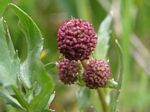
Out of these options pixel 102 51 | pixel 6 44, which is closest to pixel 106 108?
pixel 102 51

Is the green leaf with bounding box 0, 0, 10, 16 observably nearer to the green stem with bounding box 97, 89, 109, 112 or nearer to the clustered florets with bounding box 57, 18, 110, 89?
the clustered florets with bounding box 57, 18, 110, 89

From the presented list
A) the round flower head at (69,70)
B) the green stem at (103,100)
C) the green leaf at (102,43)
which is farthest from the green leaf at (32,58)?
the green leaf at (102,43)

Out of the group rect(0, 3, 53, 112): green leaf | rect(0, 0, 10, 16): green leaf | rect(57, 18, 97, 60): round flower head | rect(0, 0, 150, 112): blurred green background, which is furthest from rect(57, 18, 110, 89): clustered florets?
rect(0, 0, 150, 112): blurred green background

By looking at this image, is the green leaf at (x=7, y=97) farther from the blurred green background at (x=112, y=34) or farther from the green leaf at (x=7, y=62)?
the blurred green background at (x=112, y=34)

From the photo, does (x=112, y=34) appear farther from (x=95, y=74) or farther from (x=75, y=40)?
(x=75, y=40)

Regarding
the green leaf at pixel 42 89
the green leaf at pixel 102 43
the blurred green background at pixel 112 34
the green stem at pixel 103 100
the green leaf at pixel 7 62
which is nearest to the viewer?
the green leaf at pixel 42 89
